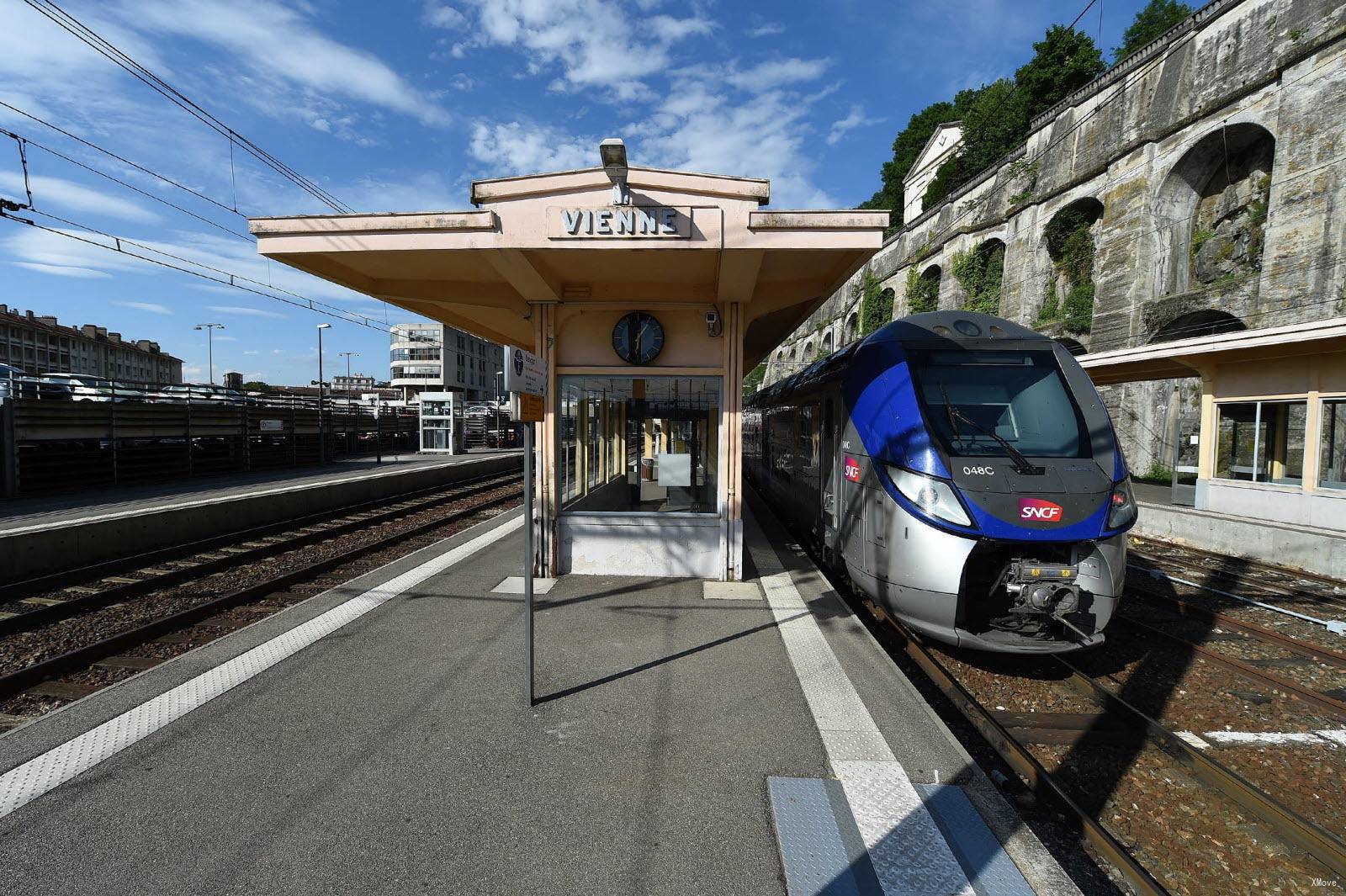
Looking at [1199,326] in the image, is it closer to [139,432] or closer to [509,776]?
[509,776]

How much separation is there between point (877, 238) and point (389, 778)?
20.0 feet

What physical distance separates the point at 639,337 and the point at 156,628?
19.1 ft

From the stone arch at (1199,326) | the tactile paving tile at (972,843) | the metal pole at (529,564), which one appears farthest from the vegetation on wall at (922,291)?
the tactile paving tile at (972,843)

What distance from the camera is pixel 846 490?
6.20m

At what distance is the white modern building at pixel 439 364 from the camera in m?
81.3

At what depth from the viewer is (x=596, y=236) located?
6105 millimetres

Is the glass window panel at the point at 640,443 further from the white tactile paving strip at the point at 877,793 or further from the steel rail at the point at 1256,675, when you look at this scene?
the steel rail at the point at 1256,675

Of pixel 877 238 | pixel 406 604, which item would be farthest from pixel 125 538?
pixel 877 238

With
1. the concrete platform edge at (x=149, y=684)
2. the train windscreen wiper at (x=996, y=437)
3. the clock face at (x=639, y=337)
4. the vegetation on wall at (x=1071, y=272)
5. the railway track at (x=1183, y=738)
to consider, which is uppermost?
the vegetation on wall at (x=1071, y=272)

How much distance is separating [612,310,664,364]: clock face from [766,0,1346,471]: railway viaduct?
18967 millimetres

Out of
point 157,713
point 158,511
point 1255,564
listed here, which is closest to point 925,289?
point 1255,564

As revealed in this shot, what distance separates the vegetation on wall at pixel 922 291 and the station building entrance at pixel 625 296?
29.2 m

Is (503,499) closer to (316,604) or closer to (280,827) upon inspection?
(316,604)

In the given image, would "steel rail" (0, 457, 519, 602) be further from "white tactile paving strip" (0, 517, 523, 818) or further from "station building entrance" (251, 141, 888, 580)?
"station building entrance" (251, 141, 888, 580)
